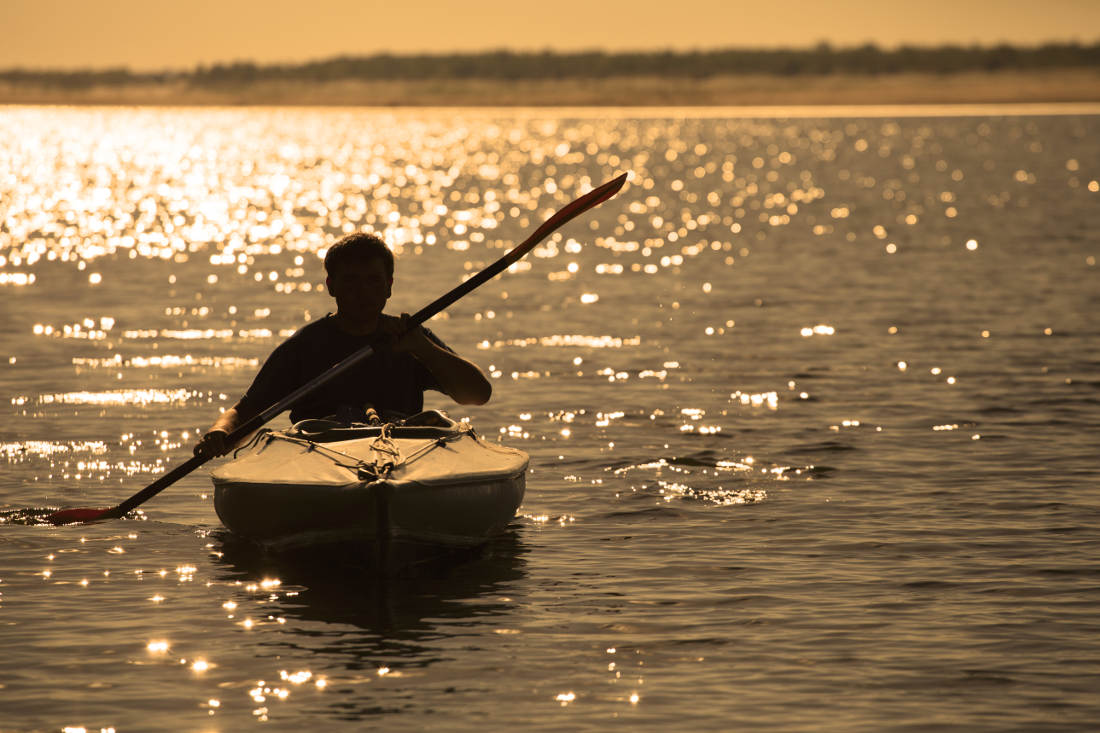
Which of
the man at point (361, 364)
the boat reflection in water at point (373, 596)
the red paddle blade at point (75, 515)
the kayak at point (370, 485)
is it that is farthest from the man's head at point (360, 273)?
the red paddle blade at point (75, 515)

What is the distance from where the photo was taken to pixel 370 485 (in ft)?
34.8

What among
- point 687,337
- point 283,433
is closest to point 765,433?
point 283,433

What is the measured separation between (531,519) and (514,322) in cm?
1268

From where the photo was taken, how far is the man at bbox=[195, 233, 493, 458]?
11148 mm

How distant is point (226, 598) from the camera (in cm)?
1080

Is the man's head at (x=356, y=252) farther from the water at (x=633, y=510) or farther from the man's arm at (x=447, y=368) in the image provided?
the water at (x=633, y=510)

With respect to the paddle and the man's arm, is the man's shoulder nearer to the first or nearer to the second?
the paddle

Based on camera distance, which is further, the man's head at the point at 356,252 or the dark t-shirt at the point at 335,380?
the dark t-shirt at the point at 335,380

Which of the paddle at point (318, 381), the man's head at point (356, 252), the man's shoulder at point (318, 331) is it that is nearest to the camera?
the man's head at point (356, 252)

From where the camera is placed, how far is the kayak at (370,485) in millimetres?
10727

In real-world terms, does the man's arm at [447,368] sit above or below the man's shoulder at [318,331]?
below

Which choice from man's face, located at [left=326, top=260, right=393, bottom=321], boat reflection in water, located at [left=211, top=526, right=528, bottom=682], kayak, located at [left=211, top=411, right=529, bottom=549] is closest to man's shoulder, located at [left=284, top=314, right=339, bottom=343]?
man's face, located at [left=326, top=260, right=393, bottom=321]

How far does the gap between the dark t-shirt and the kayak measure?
24 cm

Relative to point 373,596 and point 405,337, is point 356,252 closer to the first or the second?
point 405,337
